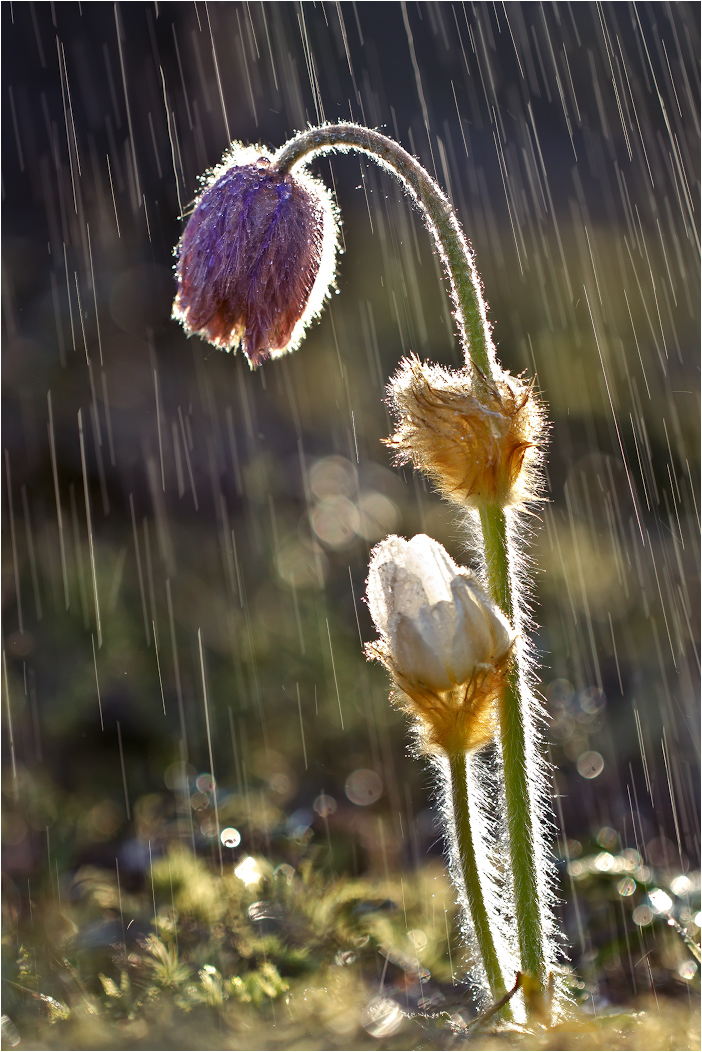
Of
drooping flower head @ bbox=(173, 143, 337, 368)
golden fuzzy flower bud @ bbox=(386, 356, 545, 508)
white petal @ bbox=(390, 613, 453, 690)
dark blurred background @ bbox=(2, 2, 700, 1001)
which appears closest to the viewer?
white petal @ bbox=(390, 613, 453, 690)

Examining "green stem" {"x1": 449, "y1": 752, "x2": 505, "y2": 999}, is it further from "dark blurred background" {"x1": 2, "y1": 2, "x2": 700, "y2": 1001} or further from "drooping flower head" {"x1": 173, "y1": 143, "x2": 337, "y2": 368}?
"dark blurred background" {"x1": 2, "y1": 2, "x2": 700, "y2": 1001}

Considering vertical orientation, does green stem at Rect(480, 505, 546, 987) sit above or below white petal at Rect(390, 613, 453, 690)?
below

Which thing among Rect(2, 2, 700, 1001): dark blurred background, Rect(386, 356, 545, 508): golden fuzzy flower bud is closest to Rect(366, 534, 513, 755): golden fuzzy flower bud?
Rect(386, 356, 545, 508): golden fuzzy flower bud

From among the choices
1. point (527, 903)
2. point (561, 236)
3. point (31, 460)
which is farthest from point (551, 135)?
point (527, 903)

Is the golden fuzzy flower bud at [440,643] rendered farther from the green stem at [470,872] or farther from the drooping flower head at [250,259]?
the drooping flower head at [250,259]

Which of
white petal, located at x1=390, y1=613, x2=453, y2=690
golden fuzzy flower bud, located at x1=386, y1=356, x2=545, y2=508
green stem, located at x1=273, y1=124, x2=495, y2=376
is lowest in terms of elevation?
white petal, located at x1=390, y1=613, x2=453, y2=690

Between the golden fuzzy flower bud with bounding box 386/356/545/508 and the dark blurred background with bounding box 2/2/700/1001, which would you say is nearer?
the golden fuzzy flower bud with bounding box 386/356/545/508

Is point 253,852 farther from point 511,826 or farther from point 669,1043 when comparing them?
point 669,1043
